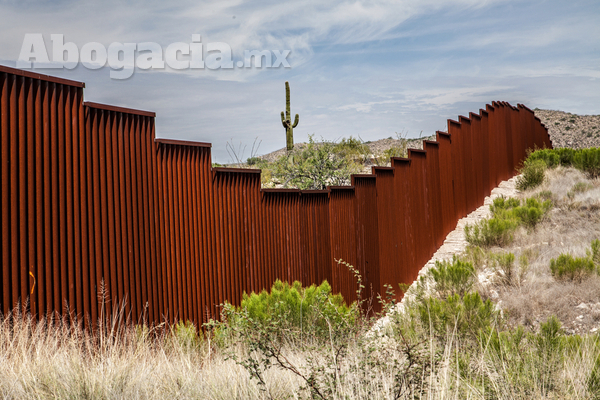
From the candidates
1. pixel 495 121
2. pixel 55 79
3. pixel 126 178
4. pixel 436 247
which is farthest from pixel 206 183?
pixel 495 121

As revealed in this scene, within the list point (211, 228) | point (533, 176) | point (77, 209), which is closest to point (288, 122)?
point (533, 176)

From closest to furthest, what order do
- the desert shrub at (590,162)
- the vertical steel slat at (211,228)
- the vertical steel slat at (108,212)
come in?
the vertical steel slat at (108,212) < the vertical steel slat at (211,228) < the desert shrub at (590,162)

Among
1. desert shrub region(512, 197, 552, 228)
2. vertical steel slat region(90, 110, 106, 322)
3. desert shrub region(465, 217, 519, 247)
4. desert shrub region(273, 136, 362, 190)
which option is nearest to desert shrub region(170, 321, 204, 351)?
vertical steel slat region(90, 110, 106, 322)

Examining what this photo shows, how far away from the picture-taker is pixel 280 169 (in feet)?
49.8

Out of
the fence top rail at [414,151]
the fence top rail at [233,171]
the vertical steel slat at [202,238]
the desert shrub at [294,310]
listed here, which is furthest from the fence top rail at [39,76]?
the fence top rail at [414,151]

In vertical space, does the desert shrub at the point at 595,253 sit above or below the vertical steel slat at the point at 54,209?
below

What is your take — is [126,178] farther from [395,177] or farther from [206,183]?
[395,177]

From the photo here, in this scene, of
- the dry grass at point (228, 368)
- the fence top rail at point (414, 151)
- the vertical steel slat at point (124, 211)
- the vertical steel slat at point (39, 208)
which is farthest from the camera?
the fence top rail at point (414, 151)

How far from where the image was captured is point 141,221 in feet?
18.9

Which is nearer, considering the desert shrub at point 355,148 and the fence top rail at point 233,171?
the fence top rail at point 233,171

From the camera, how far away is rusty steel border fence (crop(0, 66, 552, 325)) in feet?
15.3

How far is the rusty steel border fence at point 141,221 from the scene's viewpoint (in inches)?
184

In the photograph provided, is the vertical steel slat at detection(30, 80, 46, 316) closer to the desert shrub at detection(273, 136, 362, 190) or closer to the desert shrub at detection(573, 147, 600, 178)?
the desert shrub at detection(273, 136, 362, 190)

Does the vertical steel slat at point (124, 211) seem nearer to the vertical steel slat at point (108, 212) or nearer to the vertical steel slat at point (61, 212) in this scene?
the vertical steel slat at point (108, 212)
